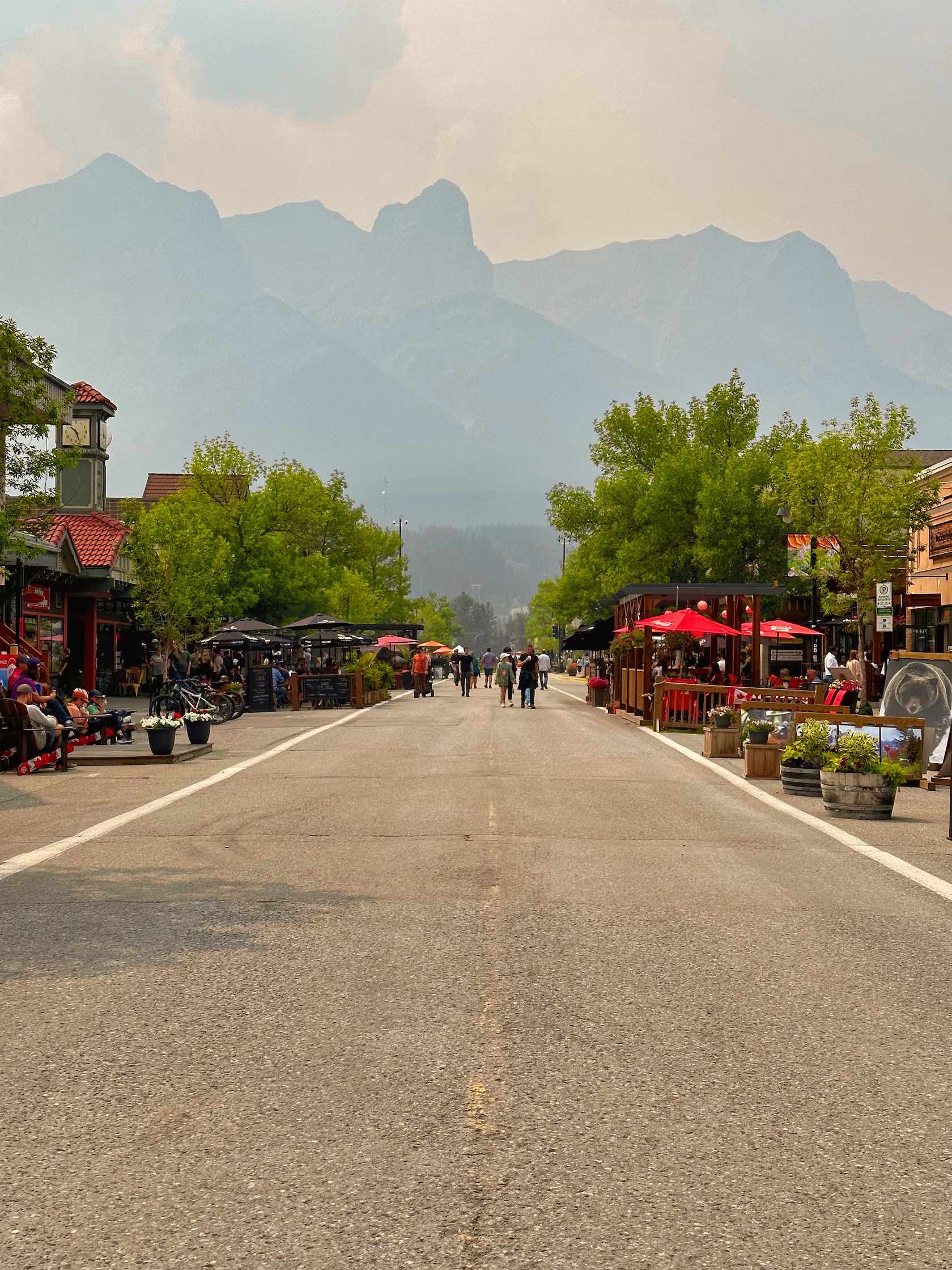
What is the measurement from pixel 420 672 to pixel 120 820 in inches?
1363

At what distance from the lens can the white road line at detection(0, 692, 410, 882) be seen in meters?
10.9

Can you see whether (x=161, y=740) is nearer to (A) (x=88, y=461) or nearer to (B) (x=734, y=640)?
(B) (x=734, y=640)

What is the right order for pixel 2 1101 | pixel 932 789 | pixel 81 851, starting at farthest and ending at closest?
pixel 932 789 < pixel 81 851 < pixel 2 1101

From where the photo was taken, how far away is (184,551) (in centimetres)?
4612

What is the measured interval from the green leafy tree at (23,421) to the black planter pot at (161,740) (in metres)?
3.62

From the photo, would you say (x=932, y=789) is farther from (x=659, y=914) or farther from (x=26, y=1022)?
(x=26, y=1022)

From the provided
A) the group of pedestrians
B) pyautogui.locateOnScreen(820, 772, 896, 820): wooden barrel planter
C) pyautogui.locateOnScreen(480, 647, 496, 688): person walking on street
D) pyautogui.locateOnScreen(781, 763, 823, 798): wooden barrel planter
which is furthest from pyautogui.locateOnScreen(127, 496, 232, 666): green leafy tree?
pyautogui.locateOnScreen(820, 772, 896, 820): wooden barrel planter

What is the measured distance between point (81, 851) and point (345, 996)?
5756 millimetres

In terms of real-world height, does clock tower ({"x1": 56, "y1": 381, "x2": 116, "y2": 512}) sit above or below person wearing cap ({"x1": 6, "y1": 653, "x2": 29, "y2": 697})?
above

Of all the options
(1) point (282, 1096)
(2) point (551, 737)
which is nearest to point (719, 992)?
(1) point (282, 1096)

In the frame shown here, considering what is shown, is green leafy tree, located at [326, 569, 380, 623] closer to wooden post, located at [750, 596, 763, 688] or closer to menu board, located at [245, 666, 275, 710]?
menu board, located at [245, 666, 275, 710]

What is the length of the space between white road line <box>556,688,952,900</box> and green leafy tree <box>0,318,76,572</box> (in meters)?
10.1

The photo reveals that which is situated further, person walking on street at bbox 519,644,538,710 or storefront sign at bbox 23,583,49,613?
person walking on street at bbox 519,644,538,710

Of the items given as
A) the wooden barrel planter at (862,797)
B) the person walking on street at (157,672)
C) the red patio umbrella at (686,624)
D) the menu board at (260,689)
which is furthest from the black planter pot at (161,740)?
the person walking on street at (157,672)
